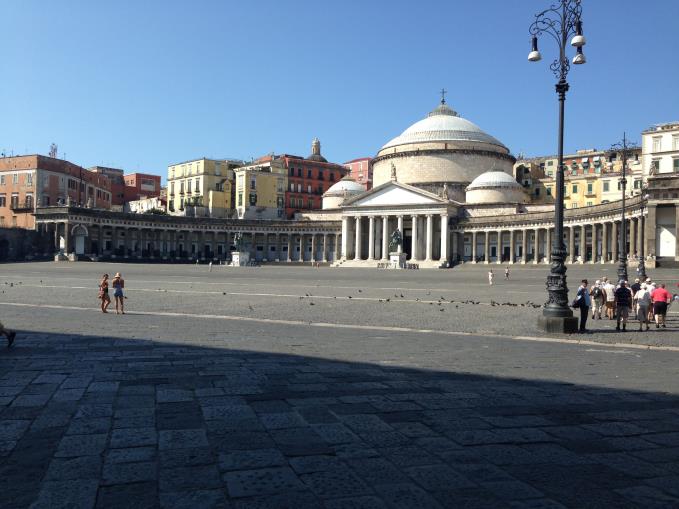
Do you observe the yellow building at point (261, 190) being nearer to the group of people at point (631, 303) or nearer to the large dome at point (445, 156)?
the large dome at point (445, 156)

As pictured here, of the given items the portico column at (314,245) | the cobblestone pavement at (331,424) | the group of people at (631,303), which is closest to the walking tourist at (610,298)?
the group of people at (631,303)

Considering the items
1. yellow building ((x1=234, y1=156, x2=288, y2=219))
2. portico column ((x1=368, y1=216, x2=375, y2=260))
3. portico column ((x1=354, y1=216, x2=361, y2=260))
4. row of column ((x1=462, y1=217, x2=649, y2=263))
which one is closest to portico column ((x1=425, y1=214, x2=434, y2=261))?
row of column ((x1=462, y1=217, x2=649, y2=263))

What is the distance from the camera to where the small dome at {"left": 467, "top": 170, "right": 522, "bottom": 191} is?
86188 mm

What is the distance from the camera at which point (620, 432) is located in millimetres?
6398

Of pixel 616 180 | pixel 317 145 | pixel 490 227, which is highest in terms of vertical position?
pixel 317 145

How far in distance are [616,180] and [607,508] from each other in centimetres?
8767

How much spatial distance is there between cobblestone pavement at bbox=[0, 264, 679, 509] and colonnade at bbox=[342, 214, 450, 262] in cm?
7201

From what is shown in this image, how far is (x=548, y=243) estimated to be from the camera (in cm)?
7362

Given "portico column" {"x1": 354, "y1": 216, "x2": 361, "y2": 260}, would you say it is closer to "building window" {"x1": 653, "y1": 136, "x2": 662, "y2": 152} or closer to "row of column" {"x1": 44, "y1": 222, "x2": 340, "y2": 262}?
"row of column" {"x1": 44, "y1": 222, "x2": 340, "y2": 262}

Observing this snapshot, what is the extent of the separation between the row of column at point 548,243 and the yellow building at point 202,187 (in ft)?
126

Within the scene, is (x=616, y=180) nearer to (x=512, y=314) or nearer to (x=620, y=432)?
(x=512, y=314)

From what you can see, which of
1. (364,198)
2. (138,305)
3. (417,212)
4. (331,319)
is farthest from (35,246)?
(331,319)

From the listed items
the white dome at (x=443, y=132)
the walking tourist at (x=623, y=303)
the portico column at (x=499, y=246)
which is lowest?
the walking tourist at (x=623, y=303)

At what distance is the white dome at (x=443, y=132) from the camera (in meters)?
95.5
